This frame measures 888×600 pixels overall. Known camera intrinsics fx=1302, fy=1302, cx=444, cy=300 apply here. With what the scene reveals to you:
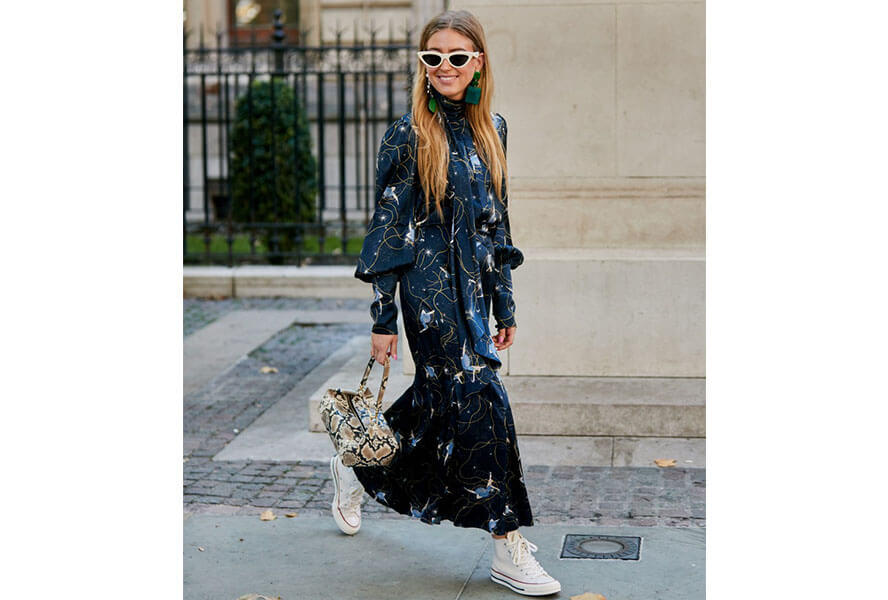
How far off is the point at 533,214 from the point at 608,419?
45.0 inches

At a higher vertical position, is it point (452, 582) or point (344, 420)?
point (344, 420)

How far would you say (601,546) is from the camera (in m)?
4.69

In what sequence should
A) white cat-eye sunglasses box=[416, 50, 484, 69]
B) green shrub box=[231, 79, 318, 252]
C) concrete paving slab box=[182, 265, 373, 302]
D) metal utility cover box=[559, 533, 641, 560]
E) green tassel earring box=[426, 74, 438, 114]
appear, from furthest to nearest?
green shrub box=[231, 79, 318, 252] → concrete paving slab box=[182, 265, 373, 302] → metal utility cover box=[559, 533, 641, 560] → green tassel earring box=[426, 74, 438, 114] → white cat-eye sunglasses box=[416, 50, 484, 69]

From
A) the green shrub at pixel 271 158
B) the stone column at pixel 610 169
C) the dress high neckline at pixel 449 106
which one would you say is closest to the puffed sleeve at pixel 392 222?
the dress high neckline at pixel 449 106

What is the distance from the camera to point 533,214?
666 cm

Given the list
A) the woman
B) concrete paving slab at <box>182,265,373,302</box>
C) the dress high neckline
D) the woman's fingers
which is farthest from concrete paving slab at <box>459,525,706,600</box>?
concrete paving slab at <box>182,265,373,302</box>

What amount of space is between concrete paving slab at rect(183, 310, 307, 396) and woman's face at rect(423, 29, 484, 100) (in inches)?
162

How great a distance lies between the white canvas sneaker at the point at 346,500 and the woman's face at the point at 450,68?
4.86ft

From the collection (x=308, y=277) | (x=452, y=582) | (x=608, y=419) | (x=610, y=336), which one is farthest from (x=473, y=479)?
(x=308, y=277)

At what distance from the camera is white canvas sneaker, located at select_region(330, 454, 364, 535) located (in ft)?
15.7

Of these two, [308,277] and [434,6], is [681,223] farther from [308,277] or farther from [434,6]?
[434,6]

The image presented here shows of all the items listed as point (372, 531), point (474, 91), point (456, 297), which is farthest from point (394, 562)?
point (474, 91)

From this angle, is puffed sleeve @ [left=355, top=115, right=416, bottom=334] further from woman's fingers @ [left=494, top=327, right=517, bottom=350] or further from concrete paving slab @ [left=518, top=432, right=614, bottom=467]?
concrete paving slab @ [left=518, top=432, right=614, bottom=467]

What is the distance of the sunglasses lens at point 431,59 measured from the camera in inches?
159
